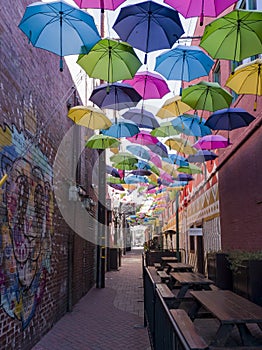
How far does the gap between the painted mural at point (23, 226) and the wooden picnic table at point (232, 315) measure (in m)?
2.61

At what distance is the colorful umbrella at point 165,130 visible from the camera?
9.13m

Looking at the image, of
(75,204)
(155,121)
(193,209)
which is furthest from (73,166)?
(193,209)

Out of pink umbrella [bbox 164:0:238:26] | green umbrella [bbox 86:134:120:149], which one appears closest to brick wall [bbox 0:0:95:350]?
green umbrella [bbox 86:134:120:149]

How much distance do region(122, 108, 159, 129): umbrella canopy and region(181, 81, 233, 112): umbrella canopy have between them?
208cm

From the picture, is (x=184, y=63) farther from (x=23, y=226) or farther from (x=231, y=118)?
(x=23, y=226)

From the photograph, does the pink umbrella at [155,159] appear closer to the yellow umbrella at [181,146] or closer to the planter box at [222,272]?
the yellow umbrella at [181,146]

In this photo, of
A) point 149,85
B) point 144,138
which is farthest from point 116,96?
point 144,138

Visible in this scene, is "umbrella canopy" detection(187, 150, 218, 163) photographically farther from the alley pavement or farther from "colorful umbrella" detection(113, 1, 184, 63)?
"colorful umbrella" detection(113, 1, 184, 63)

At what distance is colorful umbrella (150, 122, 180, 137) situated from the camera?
9133 mm

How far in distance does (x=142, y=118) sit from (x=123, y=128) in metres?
0.64

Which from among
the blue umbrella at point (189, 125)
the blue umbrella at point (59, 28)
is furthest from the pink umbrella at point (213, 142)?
the blue umbrella at point (59, 28)

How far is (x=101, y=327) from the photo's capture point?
8.12 m

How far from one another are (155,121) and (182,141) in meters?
1.53

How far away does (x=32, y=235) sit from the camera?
6.52m
